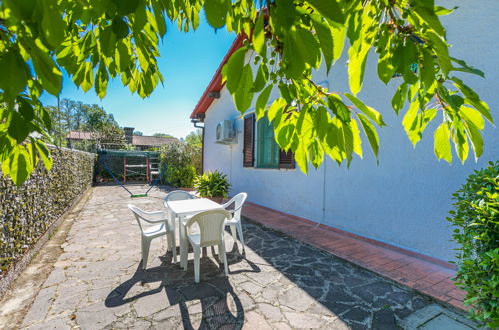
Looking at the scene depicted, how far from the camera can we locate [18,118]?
747mm

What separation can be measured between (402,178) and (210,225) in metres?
3.20

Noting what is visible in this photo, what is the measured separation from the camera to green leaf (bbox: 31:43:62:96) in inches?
26.4

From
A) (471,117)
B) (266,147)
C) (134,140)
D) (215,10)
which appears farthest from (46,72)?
(134,140)

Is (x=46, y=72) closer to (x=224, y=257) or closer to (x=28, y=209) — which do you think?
(x=224, y=257)

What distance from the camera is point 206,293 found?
2957mm

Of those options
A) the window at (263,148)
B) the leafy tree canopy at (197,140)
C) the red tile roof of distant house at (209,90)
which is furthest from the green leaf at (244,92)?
the leafy tree canopy at (197,140)

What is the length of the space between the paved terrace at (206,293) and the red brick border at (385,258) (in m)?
0.16

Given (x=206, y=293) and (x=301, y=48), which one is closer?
(x=301, y=48)

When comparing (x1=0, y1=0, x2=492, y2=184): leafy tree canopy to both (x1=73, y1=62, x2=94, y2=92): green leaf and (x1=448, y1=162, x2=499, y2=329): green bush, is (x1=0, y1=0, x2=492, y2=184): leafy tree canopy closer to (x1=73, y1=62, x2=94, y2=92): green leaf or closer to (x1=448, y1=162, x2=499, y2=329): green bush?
(x1=73, y1=62, x2=94, y2=92): green leaf

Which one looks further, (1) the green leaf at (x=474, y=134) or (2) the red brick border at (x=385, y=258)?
(2) the red brick border at (x=385, y=258)

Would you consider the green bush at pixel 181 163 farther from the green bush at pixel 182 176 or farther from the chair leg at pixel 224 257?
the chair leg at pixel 224 257

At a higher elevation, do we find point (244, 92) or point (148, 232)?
point (244, 92)

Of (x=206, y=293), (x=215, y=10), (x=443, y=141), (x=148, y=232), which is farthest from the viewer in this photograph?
(x=148, y=232)

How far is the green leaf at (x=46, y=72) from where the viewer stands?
670 mm
